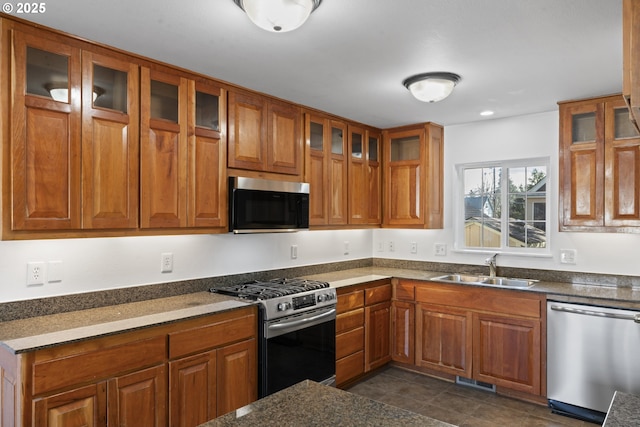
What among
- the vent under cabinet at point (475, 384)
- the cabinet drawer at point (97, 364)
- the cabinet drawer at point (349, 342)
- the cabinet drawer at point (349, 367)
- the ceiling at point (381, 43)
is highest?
the ceiling at point (381, 43)

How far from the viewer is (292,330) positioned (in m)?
2.93

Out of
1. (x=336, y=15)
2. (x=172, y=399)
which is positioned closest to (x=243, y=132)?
(x=336, y=15)

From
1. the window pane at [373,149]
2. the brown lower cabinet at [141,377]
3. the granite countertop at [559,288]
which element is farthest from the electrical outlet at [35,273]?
the window pane at [373,149]

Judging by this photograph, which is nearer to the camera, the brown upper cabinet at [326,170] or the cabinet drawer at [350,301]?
the cabinet drawer at [350,301]

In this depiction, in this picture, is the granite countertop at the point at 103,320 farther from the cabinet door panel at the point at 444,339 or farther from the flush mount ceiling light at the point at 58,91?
the cabinet door panel at the point at 444,339

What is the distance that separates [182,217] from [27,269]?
0.87 m

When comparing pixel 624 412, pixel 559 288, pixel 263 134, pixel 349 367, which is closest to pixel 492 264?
pixel 559 288

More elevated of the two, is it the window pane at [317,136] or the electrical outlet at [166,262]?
the window pane at [317,136]

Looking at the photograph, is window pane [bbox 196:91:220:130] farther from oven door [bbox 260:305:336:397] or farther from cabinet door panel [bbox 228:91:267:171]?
oven door [bbox 260:305:336:397]

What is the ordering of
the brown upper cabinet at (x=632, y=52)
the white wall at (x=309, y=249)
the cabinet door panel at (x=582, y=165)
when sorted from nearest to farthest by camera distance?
the brown upper cabinet at (x=632, y=52) → the white wall at (x=309, y=249) → the cabinet door panel at (x=582, y=165)

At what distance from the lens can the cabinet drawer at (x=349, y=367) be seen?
3.49 meters

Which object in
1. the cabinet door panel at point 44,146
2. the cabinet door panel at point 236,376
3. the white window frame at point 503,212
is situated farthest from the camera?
the white window frame at point 503,212

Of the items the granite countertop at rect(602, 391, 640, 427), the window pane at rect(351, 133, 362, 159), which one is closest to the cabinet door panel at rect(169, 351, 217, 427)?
the granite countertop at rect(602, 391, 640, 427)

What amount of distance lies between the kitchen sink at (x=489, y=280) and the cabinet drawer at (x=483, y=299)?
0.32 feet
